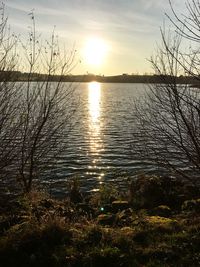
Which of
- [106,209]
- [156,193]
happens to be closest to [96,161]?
[156,193]

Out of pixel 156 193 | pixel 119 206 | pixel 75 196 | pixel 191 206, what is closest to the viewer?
pixel 191 206

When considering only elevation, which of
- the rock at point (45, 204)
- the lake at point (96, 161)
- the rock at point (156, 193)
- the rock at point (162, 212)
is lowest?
the lake at point (96, 161)

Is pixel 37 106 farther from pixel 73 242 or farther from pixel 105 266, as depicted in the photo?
pixel 105 266

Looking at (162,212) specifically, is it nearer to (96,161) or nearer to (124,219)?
(124,219)

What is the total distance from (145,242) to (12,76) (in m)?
4.63

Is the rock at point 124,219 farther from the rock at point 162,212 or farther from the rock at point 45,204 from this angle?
the rock at point 45,204

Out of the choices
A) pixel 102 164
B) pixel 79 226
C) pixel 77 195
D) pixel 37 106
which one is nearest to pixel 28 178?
pixel 37 106

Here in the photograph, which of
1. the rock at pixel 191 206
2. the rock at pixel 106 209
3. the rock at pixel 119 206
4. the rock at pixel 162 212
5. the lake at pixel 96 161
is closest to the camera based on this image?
the rock at pixel 162 212

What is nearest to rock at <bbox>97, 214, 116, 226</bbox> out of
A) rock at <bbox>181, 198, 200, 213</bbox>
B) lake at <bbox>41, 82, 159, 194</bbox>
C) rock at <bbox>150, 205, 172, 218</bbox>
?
rock at <bbox>150, 205, 172, 218</bbox>

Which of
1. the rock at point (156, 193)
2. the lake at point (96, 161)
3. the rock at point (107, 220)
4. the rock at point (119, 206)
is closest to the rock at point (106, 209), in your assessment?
the rock at point (119, 206)

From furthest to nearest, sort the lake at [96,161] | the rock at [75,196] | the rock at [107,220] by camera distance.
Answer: the lake at [96,161]
the rock at [75,196]
the rock at [107,220]

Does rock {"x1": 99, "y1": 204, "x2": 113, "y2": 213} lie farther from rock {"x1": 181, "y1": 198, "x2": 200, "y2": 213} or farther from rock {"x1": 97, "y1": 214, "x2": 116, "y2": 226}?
rock {"x1": 181, "y1": 198, "x2": 200, "y2": 213}

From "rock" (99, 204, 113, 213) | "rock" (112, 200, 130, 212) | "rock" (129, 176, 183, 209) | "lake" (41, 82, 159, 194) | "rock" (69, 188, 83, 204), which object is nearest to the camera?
"rock" (99, 204, 113, 213)

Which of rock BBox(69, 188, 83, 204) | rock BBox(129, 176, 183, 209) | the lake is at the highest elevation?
rock BBox(129, 176, 183, 209)
